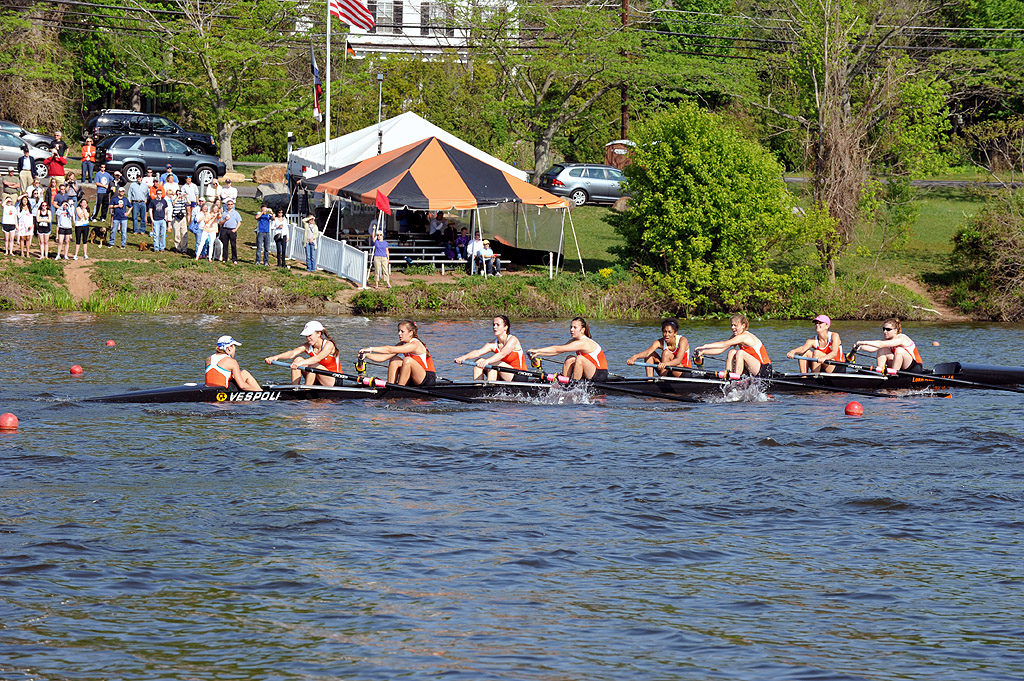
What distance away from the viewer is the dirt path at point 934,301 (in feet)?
119

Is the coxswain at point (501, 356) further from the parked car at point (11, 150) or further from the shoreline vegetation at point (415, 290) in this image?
the parked car at point (11, 150)

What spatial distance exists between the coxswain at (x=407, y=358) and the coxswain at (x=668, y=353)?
3506 millimetres

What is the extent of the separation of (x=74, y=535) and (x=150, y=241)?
23.0m

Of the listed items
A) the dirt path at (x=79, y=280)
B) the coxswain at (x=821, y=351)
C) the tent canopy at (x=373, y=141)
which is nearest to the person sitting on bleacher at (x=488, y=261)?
the tent canopy at (x=373, y=141)

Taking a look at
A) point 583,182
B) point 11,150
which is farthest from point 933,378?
point 11,150

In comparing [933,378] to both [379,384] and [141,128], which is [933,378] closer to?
[379,384]

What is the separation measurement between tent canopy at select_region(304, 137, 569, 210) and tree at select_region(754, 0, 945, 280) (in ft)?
27.1

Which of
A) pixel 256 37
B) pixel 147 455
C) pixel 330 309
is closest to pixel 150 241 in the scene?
pixel 330 309

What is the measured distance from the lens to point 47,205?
32.3m

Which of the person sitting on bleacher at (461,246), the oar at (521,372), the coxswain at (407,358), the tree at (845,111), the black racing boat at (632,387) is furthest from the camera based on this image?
the tree at (845,111)

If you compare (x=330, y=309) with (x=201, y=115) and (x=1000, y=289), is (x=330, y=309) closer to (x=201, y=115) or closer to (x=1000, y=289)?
(x=1000, y=289)

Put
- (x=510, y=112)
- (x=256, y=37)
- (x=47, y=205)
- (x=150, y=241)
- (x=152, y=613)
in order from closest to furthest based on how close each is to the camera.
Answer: (x=152, y=613)
(x=47, y=205)
(x=150, y=241)
(x=256, y=37)
(x=510, y=112)

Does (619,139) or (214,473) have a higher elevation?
(619,139)

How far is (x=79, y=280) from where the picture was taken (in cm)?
3111
